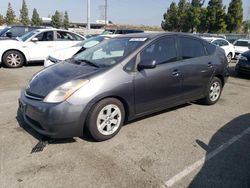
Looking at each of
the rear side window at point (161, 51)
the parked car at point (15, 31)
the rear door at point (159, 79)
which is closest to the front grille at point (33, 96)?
the rear door at point (159, 79)

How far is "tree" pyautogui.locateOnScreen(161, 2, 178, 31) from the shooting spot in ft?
162

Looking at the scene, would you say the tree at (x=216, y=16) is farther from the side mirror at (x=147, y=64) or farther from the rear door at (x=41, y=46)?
the side mirror at (x=147, y=64)

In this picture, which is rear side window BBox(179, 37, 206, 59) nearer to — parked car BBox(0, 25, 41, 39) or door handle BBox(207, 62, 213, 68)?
door handle BBox(207, 62, 213, 68)

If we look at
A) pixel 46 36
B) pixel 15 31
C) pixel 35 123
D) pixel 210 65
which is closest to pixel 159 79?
pixel 210 65

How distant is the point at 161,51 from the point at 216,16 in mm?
39743

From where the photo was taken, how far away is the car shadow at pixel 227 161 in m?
2.96

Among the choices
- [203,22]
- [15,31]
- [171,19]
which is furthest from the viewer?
[171,19]

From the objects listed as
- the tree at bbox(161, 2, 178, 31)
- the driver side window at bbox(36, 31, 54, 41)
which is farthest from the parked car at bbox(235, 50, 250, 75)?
the tree at bbox(161, 2, 178, 31)

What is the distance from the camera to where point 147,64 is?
402 centimetres

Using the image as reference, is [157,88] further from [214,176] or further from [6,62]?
[6,62]

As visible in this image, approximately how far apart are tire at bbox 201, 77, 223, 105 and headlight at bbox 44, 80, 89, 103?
10.2 ft

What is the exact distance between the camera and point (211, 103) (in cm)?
585

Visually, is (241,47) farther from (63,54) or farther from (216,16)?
(216,16)

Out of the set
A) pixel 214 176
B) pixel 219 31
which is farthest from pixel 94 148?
pixel 219 31
